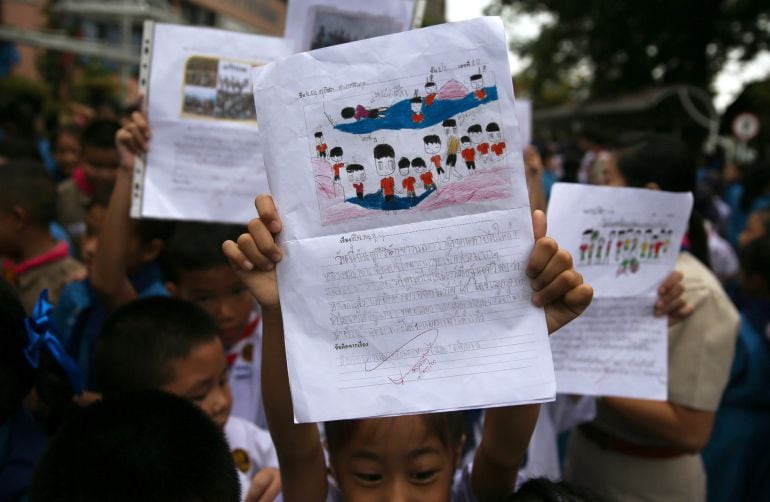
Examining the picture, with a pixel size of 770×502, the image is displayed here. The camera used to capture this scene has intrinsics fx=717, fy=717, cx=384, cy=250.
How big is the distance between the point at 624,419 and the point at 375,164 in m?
1.31

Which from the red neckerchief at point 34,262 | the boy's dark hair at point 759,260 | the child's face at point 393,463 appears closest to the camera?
the child's face at point 393,463

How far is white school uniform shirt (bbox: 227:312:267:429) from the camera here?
91.7 inches

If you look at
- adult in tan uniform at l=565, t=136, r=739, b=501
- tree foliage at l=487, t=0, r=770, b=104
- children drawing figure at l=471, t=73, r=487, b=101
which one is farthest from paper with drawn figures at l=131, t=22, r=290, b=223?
tree foliage at l=487, t=0, r=770, b=104

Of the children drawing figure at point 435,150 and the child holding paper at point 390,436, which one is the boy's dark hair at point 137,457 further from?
the children drawing figure at point 435,150

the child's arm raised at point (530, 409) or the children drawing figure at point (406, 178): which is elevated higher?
the children drawing figure at point (406, 178)

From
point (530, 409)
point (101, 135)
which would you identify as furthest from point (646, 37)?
point (530, 409)

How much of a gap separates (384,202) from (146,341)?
101 cm

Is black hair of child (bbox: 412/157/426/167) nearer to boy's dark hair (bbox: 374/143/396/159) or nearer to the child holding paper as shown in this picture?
boy's dark hair (bbox: 374/143/396/159)

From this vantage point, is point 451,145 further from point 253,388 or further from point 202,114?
point 253,388

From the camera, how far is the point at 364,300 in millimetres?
1224

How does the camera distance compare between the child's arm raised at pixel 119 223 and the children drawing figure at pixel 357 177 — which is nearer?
the children drawing figure at pixel 357 177

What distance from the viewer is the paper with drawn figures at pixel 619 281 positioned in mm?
1823

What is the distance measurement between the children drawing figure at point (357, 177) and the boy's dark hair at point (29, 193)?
220cm
